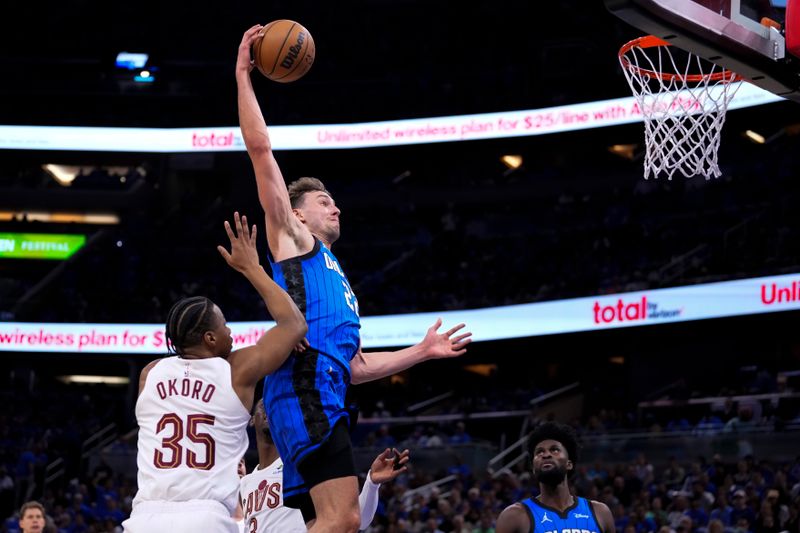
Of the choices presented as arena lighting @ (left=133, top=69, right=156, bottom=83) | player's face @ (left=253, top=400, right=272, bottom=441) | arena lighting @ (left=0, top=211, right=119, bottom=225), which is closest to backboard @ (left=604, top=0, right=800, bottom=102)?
player's face @ (left=253, top=400, right=272, bottom=441)

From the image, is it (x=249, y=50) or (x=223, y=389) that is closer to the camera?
(x=223, y=389)

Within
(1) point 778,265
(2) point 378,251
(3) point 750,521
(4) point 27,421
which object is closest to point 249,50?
(3) point 750,521

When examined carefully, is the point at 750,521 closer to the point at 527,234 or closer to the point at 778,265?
the point at 778,265

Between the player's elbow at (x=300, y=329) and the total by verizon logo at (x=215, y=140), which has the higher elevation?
the total by verizon logo at (x=215, y=140)

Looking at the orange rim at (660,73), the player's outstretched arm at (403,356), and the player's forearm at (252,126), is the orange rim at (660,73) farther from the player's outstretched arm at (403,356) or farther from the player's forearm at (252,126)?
the player's forearm at (252,126)

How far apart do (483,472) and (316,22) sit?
54.4 feet

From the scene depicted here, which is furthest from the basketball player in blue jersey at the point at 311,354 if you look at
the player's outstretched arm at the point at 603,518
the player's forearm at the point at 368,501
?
the player's outstretched arm at the point at 603,518

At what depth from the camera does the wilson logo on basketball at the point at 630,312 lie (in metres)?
19.4

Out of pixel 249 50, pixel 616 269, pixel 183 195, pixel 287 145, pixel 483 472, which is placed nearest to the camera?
pixel 249 50

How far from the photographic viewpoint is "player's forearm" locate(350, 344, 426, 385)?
192 inches

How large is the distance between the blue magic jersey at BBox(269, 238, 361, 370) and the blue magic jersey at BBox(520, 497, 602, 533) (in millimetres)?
1653

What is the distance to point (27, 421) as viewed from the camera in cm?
2288

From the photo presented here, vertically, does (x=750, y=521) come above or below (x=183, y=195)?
below

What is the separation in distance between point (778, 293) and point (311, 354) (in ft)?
50.2
